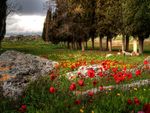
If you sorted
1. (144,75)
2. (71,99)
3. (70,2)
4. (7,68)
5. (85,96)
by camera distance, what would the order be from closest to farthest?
(71,99)
(85,96)
(7,68)
(144,75)
(70,2)

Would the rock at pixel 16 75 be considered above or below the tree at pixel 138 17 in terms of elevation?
below

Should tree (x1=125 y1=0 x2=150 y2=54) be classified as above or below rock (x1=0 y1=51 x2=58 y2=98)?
above

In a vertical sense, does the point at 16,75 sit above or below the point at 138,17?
below

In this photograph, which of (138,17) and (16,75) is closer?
(16,75)

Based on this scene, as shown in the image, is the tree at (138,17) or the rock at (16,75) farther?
the tree at (138,17)

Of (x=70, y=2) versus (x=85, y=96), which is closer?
(x=85, y=96)

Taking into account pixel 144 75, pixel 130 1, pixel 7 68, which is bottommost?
pixel 144 75

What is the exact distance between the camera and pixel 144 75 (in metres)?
18.3

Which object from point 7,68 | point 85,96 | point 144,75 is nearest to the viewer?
point 85,96

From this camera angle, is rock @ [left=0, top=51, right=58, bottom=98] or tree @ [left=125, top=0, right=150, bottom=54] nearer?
rock @ [left=0, top=51, right=58, bottom=98]

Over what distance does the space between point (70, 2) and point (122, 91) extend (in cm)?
6296

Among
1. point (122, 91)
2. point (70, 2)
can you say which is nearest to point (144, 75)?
point (122, 91)

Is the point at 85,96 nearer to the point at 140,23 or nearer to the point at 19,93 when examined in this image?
the point at 19,93

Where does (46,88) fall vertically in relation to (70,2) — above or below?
below
